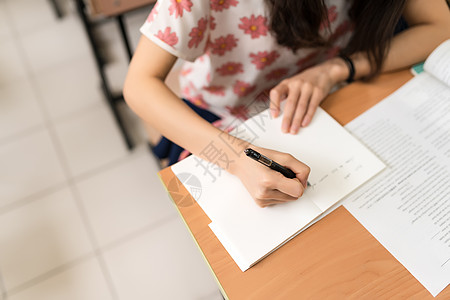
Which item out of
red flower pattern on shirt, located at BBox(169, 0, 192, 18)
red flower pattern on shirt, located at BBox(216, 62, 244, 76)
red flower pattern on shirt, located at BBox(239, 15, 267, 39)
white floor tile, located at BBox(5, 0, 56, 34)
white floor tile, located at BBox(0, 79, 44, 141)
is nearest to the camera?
red flower pattern on shirt, located at BBox(169, 0, 192, 18)

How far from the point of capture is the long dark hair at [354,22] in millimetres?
851

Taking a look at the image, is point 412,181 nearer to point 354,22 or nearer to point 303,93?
→ point 303,93

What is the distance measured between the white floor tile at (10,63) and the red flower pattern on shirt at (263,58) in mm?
1790

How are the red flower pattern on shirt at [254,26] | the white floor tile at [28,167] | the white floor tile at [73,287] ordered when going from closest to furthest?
1. the red flower pattern on shirt at [254,26]
2. the white floor tile at [73,287]
3. the white floor tile at [28,167]

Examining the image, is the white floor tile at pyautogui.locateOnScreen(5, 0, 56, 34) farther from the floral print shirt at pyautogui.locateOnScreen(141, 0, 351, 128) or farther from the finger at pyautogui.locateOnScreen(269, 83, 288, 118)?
the finger at pyautogui.locateOnScreen(269, 83, 288, 118)

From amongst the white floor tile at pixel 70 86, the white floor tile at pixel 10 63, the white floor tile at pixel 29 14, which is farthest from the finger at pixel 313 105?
the white floor tile at pixel 29 14

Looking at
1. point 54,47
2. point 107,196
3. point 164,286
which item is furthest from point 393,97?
point 54,47

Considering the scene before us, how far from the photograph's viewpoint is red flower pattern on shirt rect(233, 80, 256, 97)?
1085mm

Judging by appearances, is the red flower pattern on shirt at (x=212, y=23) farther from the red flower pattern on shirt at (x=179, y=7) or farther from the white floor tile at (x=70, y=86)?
the white floor tile at (x=70, y=86)

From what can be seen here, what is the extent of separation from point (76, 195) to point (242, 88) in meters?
1.15

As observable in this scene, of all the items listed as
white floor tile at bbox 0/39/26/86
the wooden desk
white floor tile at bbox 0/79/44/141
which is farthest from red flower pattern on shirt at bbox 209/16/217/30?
white floor tile at bbox 0/39/26/86

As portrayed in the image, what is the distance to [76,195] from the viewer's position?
182cm

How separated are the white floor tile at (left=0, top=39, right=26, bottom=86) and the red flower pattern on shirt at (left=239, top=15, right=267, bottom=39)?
1.82 metres

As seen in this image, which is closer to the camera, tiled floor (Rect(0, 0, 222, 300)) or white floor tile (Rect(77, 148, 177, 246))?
tiled floor (Rect(0, 0, 222, 300))
